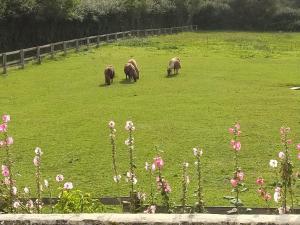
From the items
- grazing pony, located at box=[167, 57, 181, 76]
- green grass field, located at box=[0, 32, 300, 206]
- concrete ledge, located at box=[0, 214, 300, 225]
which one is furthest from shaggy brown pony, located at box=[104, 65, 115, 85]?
concrete ledge, located at box=[0, 214, 300, 225]

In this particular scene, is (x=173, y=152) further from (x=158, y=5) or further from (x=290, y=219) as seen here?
(x=158, y=5)

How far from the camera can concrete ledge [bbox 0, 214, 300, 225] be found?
14.4ft

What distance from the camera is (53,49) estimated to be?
35.3 meters

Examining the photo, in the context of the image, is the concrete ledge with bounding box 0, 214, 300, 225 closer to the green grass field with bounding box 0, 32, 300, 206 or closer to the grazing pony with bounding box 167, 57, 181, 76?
the green grass field with bounding box 0, 32, 300, 206

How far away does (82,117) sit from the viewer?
17.2 m

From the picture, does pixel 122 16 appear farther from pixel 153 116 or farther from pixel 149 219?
pixel 149 219

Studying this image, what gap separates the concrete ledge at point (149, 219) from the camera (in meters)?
4.40

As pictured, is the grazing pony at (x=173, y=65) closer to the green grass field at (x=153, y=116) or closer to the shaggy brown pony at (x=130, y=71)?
the green grass field at (x=153, y=116)

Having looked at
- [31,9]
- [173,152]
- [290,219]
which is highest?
[31,9]

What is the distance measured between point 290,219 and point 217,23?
83735 mm

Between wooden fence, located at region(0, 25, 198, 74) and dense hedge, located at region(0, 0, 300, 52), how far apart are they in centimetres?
382

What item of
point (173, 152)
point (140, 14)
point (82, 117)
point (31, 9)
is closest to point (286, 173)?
point (173, 152)

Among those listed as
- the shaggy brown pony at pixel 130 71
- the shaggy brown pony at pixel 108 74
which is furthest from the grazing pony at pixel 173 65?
the shaggy brown pony at pixel 108 74

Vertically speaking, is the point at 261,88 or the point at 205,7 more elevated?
the point at 205,7
